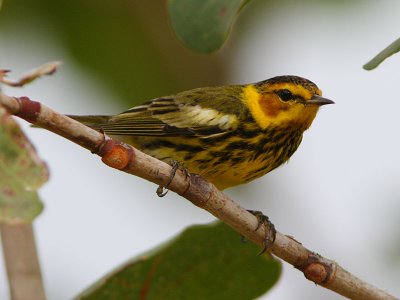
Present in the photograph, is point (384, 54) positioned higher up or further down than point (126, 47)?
higher up

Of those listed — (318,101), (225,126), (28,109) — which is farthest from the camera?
(318,101)

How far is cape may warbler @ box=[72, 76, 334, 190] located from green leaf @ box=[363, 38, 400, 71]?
1.73 meters

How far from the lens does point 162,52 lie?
15.3 feet

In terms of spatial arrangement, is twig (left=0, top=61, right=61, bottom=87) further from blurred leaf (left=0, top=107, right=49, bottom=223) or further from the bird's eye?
the bird's eye

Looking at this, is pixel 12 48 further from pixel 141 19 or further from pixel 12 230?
pixel 12 230

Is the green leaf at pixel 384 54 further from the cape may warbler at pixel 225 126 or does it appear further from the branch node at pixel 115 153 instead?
the cape may warbler at pixel 225 126

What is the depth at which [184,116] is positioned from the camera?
4.05m

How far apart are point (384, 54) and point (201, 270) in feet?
3.86

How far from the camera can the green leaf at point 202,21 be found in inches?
86.0

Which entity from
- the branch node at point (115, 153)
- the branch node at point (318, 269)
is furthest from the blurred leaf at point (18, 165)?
the branch node at point (318, 269)

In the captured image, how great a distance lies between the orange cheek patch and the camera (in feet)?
13.5

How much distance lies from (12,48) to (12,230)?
2.73 metres

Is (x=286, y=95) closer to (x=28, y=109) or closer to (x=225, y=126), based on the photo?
(x=225, y=126)

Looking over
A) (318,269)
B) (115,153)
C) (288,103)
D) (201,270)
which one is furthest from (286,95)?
(115,153)
